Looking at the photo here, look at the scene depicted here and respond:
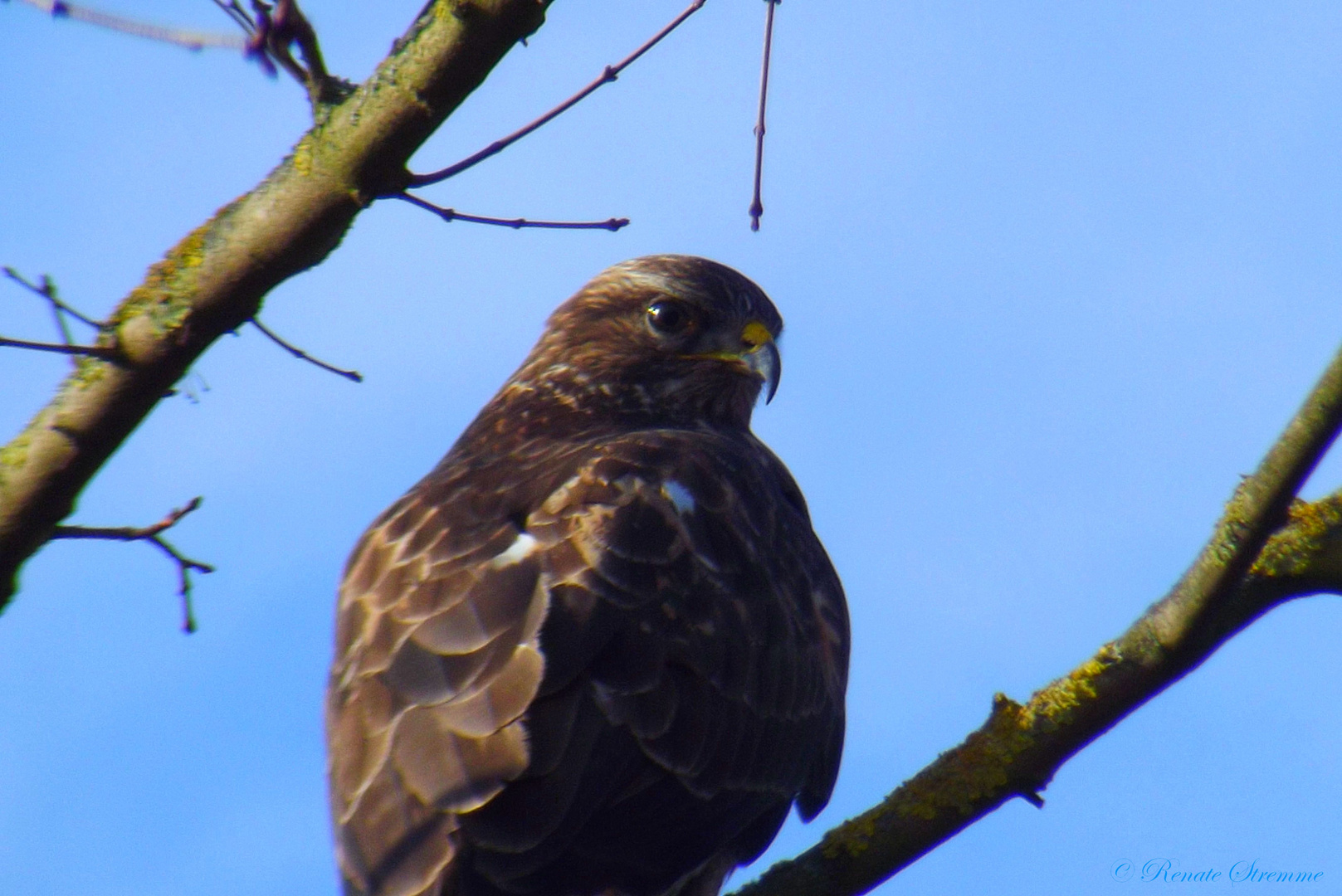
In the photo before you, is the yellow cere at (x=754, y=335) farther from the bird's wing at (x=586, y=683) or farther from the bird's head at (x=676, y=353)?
the bird's wing at (x=586, y=683)

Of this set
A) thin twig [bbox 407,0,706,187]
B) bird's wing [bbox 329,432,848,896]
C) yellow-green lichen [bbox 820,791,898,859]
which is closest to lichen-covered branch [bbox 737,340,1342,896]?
yellow-green lichen [bbox 820,791,898,859]

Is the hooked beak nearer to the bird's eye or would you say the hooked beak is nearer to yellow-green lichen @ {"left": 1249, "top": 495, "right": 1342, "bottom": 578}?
the bird's eye

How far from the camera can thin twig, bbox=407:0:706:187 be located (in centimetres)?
347

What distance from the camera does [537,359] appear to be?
607 centimetres

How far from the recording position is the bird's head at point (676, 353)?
568cm

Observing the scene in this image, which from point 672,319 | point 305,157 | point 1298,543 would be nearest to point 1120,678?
point 1298,543

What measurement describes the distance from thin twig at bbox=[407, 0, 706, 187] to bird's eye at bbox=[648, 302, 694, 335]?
79.5 inches

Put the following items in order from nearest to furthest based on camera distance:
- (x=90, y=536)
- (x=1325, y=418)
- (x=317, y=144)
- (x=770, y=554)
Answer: (x=1325, y=418) < (x=317, y=144) < (x=90, y=536) < (x=770, y=554)

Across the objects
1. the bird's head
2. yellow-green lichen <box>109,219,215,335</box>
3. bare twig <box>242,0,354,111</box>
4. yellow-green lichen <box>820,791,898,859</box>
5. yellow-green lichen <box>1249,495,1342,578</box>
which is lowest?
yellow-green lichen <box>820,791,898,859</box>

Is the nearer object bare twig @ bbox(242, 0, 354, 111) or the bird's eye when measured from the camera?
bare twig @ bbox(242, 0, 354, 111)

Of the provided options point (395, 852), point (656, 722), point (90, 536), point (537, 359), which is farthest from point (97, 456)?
point (537, 359)

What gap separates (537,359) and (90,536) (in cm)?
262

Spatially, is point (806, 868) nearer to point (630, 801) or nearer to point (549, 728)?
point (630, 801)

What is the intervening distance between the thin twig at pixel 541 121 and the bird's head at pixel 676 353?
6.52 feet
